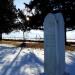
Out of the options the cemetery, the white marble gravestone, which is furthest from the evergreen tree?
the white marble gravestone

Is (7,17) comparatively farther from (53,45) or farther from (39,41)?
(53,45)

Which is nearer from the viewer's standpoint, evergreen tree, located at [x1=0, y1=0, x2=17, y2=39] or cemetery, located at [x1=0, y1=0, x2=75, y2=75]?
cemetery, located at [x1=0, y1=0, x2=75, y2=75]

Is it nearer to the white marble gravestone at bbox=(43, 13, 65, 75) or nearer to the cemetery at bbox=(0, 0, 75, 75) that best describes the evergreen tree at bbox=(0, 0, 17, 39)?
the cemetery at bbox=(0, 0, 75, 75)

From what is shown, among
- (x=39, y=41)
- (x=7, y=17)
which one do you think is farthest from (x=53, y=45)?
(x=7, y=17)

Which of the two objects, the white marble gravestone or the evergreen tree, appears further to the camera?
the evergreen tree

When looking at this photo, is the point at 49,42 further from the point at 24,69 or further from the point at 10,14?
the point at 10,14

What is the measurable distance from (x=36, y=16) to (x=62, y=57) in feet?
91.8

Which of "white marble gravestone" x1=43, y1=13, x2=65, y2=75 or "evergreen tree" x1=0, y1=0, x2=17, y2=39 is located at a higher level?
"evergreen tree" x1=0, y1=0, x2=17, y2=39

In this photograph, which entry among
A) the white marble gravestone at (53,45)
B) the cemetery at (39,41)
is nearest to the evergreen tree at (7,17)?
the cemetery at (39,41)

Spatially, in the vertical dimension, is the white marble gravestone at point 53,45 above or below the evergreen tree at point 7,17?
below

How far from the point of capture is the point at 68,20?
112ft

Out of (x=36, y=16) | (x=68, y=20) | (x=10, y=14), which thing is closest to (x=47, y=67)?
(x=68, y=20)

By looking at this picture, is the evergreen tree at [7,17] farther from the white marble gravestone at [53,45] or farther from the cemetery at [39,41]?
the white marble gravestone at [53,45]

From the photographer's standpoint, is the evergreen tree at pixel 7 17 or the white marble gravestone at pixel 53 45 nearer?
the white marble gravestone at pixel 53 45
